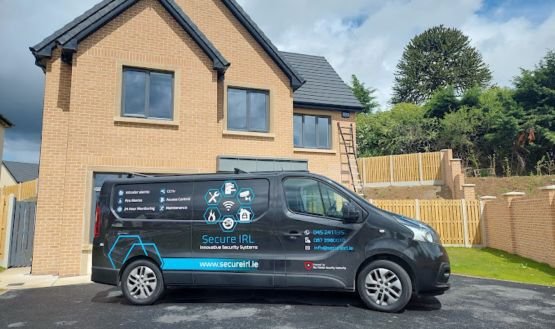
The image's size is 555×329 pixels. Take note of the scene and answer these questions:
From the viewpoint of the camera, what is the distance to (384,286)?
5734 mm

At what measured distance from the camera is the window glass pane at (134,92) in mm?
10680

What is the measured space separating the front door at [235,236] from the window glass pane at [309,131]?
29.5 ft

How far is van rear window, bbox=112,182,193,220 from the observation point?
257 inches

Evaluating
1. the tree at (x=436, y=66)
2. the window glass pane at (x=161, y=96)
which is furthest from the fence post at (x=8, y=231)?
the tree at (x=436, y=66)

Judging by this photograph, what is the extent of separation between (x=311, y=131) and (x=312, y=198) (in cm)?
932

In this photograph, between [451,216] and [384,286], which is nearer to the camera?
[384,286]

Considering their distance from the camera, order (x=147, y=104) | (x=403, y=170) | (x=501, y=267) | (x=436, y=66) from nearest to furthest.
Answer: (x=501, y=267), (x=147, y=104), (x=403, y=170), (x=436, y=66)

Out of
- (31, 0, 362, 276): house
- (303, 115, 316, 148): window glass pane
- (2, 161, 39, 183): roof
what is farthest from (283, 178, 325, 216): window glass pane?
(2, 161, 39, 183): roof

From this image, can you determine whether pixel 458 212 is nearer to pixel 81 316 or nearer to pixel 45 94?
pixel 81 316

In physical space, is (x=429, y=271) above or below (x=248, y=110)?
below

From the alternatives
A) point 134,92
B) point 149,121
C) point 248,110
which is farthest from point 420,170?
point 134,92

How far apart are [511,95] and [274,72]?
2019 cm

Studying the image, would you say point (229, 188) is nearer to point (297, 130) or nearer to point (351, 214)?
point (351, 214)

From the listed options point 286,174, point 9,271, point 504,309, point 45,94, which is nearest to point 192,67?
point 45,94
